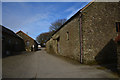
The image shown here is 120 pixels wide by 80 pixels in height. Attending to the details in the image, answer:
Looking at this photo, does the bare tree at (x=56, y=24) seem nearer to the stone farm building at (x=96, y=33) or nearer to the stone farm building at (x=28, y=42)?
the stone farm building at (x=28, y=42)

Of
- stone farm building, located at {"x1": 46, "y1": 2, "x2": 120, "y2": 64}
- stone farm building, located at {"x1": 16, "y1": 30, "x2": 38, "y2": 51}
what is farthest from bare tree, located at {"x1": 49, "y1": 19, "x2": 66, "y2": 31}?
stone farm building, located at {"x1": 46, "y1": 2, "x2": 120, "y2": 64}

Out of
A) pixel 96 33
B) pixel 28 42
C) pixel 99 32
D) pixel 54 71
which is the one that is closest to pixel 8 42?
pixel 28 42

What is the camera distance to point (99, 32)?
8086 millimetres

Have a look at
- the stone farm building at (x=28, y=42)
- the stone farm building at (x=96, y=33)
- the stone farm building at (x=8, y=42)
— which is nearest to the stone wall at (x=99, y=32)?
the stone farm building at (x=96, y=33)

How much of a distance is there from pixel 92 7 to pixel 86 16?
115 cm

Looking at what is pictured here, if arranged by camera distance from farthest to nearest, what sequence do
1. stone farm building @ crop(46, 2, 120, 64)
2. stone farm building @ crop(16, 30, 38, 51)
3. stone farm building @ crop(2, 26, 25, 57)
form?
stone farm building @ crop(16, 30, 38, 51) → stone farm building @ crop(2, 26, 25, 57) → stone farm building @ crop(46, 2, 120, 64)

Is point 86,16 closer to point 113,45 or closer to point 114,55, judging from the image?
point 113,45

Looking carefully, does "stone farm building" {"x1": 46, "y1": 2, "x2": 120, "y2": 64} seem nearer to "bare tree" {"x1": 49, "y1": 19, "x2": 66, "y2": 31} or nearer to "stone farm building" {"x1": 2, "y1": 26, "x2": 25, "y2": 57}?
"stone farm building" {"x1": 2, "y1": 26, "x2": 25, "y2": 57}

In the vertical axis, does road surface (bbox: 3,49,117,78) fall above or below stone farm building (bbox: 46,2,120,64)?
below

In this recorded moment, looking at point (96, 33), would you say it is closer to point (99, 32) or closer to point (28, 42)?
point (99, 32)

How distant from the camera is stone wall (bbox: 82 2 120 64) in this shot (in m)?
7.73

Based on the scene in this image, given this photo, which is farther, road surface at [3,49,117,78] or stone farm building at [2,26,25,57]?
stone farm building at [2,26,25,57]

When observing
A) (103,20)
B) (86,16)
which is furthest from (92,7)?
(103,20)

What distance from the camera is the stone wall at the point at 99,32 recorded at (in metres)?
7.73
